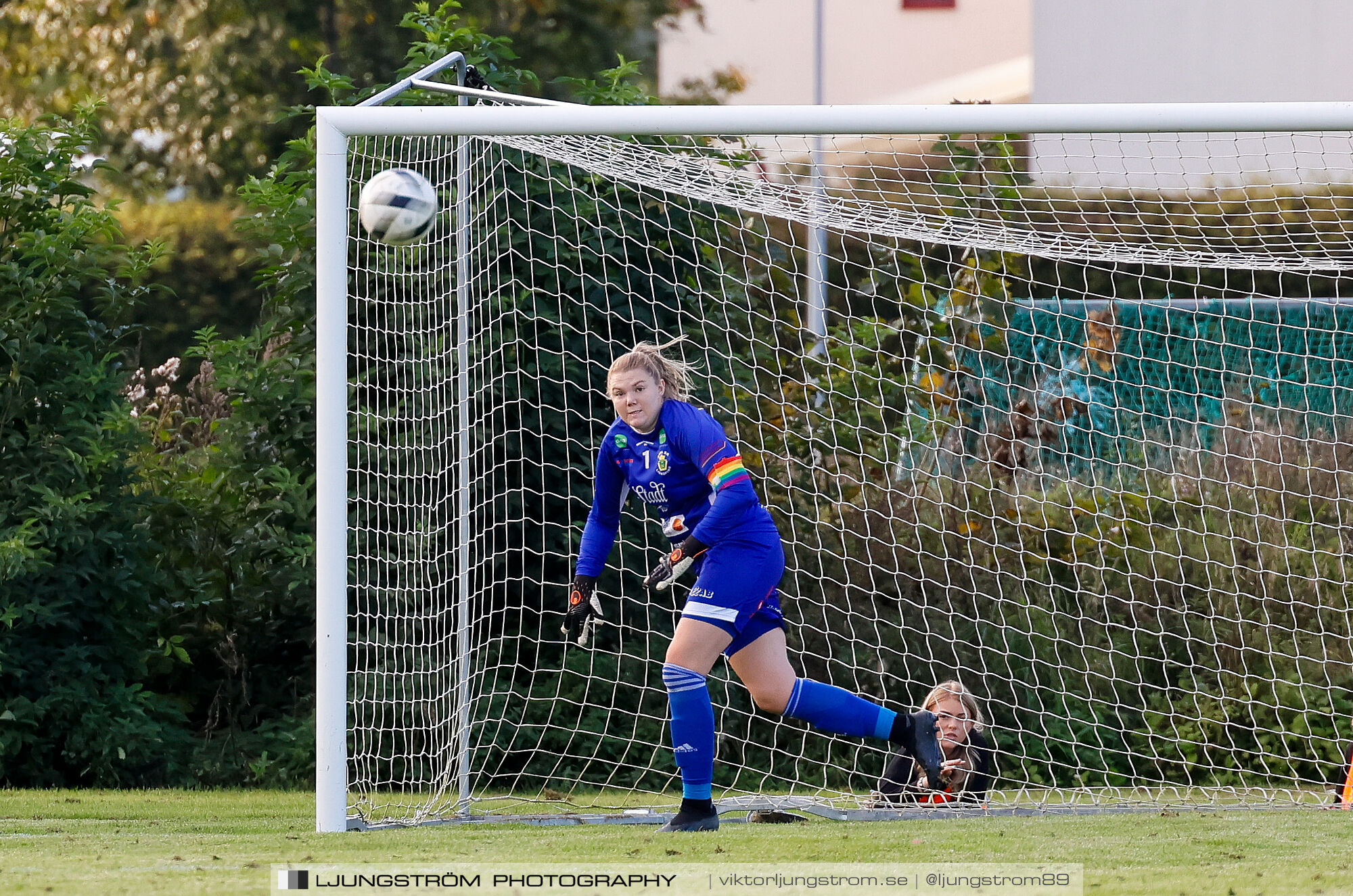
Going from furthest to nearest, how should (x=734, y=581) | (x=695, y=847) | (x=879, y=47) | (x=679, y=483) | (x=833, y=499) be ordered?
(x=879, y=47) → (x=833, y=499) → (x=679, y=483) → (x=734, y=581) → (x=695, y=847)

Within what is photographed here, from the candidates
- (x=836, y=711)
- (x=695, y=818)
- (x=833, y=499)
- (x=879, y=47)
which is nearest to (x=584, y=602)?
(x=695, y=818)

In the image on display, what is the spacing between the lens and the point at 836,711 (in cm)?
543

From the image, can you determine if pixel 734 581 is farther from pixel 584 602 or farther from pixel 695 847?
pixel 695 847

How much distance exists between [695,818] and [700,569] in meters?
0.85

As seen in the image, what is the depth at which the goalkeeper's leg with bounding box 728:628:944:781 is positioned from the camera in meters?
5.39

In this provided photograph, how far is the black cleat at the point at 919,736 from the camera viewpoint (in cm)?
544

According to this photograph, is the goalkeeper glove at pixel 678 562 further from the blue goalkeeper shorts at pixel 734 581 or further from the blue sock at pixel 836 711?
the blue sock at pixel 836 711

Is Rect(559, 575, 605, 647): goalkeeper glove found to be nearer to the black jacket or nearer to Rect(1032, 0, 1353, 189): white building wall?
the black jacket

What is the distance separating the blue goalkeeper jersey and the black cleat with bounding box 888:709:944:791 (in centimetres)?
85

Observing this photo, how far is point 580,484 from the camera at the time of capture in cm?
741

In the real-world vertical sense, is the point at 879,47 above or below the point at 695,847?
above

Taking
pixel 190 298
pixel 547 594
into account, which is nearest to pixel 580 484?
pixel 547 594

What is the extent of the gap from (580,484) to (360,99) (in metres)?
2.40

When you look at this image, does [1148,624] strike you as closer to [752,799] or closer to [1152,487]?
[1152,487]
